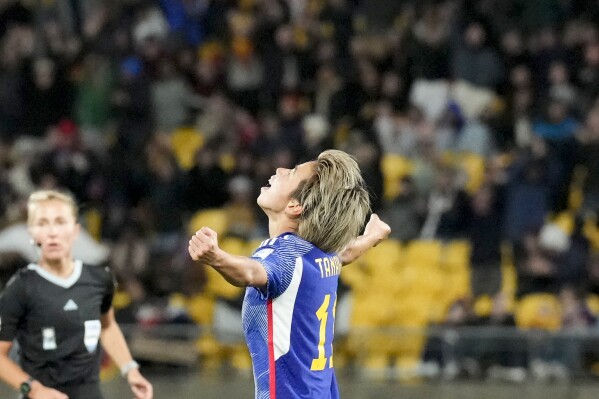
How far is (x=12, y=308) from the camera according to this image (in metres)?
5.77

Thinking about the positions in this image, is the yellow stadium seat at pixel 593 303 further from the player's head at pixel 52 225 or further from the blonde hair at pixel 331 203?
the blonde hair at pixel 331 203

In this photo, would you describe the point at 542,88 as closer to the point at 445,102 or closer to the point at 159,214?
the point at 445,102

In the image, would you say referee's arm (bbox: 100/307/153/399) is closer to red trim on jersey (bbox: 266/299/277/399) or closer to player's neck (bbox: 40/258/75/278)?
player's neck (bbox: 40/258/75/278)

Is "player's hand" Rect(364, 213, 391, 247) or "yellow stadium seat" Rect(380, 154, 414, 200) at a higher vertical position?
"yellow stadium seat" Rect(380, 154, 414, 200)

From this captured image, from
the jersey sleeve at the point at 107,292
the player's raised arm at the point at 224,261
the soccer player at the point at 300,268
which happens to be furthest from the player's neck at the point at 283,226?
the jersey sleeve at the point at 107,292

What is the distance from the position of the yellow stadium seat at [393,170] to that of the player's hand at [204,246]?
24.8 ft

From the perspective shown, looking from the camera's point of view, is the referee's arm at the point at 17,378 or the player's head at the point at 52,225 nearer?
the referee's arm at the point at 17,378

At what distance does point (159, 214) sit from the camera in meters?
12.0

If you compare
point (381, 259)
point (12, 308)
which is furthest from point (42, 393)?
point (381, 259)

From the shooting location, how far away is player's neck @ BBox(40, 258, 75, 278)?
233 inches

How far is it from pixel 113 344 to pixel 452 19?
26.9ft

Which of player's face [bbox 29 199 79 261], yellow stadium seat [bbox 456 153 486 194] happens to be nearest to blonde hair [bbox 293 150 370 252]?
player's face [bbox 29 199 79 261]

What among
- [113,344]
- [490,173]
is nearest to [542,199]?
[490,173]

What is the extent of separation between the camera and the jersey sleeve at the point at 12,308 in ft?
18.9
